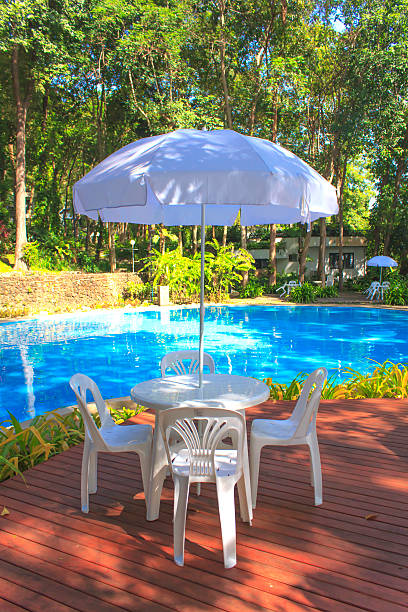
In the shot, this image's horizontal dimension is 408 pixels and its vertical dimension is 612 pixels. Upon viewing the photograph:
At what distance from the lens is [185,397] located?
2.94 meters

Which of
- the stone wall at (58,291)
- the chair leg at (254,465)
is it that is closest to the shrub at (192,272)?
the stone wall at (58,291)

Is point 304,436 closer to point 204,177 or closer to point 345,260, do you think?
point 204,177

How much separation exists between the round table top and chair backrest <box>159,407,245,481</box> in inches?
8.7

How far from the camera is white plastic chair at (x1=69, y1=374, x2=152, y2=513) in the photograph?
2797mm

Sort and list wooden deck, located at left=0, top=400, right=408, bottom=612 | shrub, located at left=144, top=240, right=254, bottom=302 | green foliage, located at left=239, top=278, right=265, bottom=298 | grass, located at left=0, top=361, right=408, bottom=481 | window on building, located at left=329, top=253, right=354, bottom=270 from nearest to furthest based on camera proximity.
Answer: wooden deck, located at left=0, top=400, right=408, bottom=612 → grass, located at left=0, top=361, right=408, bottom=481 → shrub, located at left=144, top=240, right=254, bottom=302 → green foliage, located at left=239, top=278, right=265, bottom=298 → window on building, located at left=329, top=253, right=354, bottom=270

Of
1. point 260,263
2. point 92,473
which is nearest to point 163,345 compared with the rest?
point 92,473

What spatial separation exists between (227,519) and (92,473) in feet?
3.87

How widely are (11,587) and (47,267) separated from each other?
1763cm

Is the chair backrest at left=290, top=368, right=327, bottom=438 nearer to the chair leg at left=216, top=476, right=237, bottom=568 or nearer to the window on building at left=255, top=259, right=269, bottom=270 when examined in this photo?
the chair leg at left=216, top=476, right=237, bottom=568

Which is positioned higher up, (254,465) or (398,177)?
(398,177)

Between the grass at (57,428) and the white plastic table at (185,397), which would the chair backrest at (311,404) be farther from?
the grass at (57,428)

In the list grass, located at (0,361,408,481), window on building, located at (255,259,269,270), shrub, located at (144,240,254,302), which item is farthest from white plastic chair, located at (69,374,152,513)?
window on building, located at (255,259,269,270)

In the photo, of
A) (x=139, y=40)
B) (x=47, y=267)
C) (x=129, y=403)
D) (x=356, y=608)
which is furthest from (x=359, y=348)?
(x=139, y=40)

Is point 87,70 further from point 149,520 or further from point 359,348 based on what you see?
point 149,520
